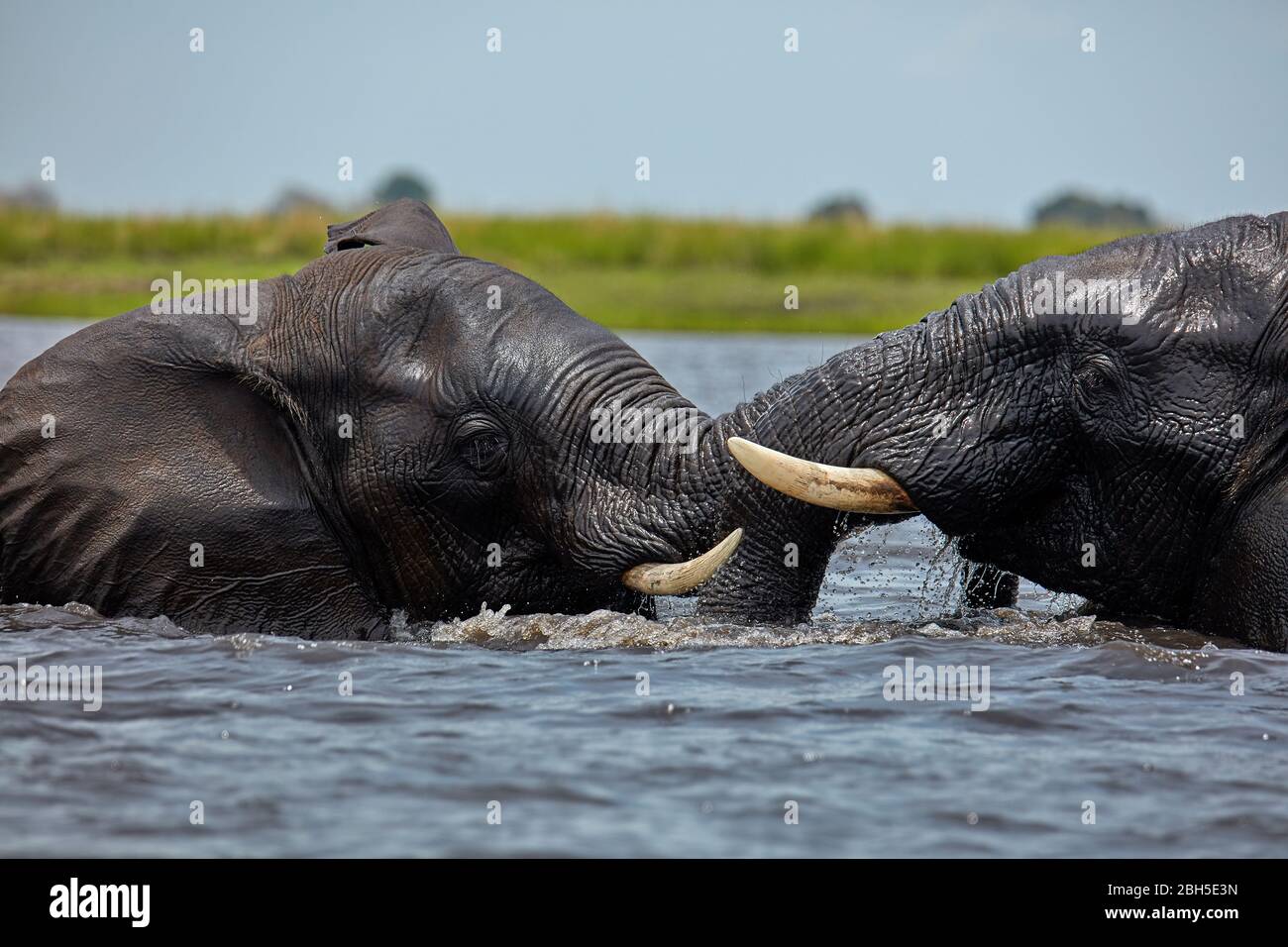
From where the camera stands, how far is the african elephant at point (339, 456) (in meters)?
8.39

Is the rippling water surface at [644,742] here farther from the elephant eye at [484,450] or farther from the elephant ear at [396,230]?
the elephant ear at [396,230]

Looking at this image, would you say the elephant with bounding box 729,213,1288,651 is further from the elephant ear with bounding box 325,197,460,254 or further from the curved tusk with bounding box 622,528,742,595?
the elephant ear with bounding box 325,197,460,254

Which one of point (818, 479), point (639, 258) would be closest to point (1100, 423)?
point (818, 479)

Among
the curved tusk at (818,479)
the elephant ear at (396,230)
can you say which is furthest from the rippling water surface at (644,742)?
the elephant ear at (396,230)

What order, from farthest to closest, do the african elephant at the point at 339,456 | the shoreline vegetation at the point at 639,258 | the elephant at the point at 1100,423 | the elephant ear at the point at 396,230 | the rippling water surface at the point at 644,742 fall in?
the shoreline vegetation at the point at 639,258
the elephant ear at the point at 396,230
the african elephant at the point at 339,456
the elephant at the point at 1100,423
the rippling water surface at the point at 644,742

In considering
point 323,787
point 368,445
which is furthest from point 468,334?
point 323,787

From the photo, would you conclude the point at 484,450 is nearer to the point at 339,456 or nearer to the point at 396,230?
the point at 339,456

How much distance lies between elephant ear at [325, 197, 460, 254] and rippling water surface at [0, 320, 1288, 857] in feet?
6.41

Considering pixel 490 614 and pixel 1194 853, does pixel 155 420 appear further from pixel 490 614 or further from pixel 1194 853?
pixel 1194 853

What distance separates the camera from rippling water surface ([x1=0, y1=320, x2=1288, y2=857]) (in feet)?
19.4

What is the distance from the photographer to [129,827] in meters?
5.90

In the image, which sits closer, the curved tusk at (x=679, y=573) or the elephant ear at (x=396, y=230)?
the curved tusk at (x=679, y=573)

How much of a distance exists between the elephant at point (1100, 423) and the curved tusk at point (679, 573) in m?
0.24

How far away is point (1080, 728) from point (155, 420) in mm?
4160
